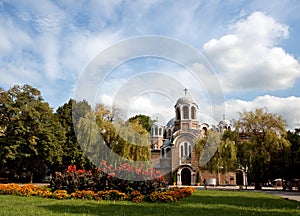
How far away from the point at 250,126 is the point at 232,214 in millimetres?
19228

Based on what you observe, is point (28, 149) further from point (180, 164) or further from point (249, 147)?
point (249, 147)

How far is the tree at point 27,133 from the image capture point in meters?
30.6

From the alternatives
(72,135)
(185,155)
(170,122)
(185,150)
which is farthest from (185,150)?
(72,135)

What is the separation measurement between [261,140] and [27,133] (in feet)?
72.7

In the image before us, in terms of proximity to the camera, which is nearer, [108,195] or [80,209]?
[80,209]

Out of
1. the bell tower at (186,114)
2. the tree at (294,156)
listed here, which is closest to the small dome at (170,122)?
the bell tower at (186,114)

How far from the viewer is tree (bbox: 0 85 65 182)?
30.6m

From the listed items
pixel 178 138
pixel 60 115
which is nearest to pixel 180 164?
pixel 178 138

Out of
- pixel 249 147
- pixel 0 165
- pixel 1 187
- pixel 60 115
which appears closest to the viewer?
pixel 1 187

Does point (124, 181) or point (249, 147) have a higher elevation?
point (249, 147)

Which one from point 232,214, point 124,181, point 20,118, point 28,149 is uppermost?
point 20,118

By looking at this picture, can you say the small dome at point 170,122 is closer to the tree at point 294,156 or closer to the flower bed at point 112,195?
the tree at point 294,156

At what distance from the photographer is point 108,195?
1355 cm

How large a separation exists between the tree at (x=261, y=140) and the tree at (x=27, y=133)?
1898cm
